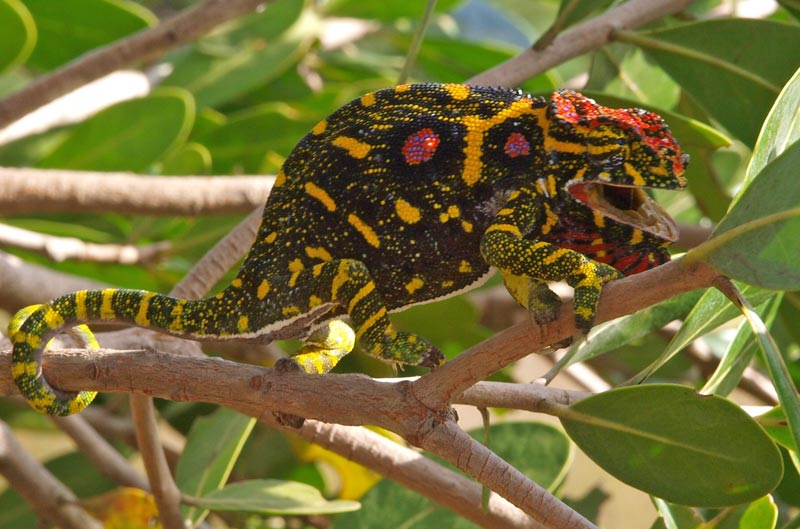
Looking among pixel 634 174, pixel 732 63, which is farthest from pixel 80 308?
pixel 732 63

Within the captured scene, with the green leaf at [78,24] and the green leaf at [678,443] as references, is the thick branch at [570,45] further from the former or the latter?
the green leaf at [78,24]

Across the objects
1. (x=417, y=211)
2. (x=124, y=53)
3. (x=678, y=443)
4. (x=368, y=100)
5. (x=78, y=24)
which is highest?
(x=78, y=24)

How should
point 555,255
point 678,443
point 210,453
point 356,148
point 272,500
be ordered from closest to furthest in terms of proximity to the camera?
point 678,443, point 555,255, point 356,148, point 272,500, point 210,453

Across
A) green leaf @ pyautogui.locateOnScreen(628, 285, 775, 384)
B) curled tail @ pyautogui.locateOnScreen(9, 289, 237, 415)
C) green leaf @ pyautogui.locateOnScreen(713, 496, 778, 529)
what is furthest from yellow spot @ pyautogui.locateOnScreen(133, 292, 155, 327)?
green leaf @ pyautogui.locateOnScreen(713, 496, 778, 529)

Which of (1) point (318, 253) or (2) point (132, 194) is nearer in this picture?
(1) point (318, 253)

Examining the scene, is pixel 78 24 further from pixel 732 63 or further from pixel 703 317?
pixel 703 317

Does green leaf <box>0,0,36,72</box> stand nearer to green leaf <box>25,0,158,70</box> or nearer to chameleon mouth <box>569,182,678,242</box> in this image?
green leaf <box>25,0,158,70</box>

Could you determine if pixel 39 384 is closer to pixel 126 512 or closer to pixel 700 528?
pixel 126 512
